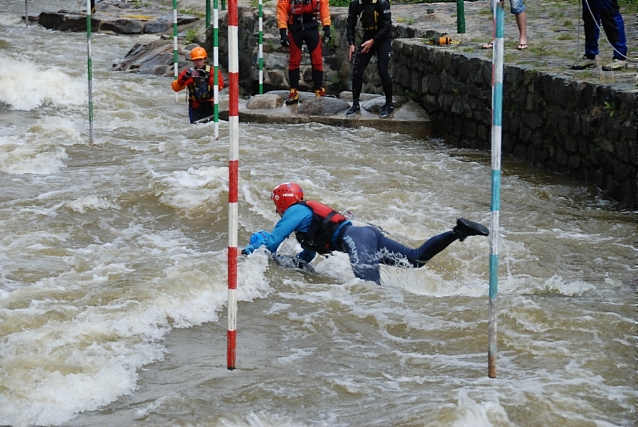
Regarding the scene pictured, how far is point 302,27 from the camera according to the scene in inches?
460

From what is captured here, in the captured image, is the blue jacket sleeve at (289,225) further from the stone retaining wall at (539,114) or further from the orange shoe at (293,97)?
the orange shoe at (293,97)

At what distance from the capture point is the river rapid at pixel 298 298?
4.24 meters

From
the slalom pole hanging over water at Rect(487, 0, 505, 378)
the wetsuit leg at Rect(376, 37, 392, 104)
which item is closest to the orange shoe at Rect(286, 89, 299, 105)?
the wetsuit leg at Rect(376, 37, 392, 104)

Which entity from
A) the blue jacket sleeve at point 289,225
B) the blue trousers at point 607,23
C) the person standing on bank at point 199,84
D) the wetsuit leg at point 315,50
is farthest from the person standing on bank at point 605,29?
the person standing on bank at point 199,84

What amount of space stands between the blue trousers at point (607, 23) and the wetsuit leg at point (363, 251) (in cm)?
402

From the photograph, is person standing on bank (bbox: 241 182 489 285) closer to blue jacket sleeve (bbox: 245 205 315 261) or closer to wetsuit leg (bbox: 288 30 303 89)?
blue jacket sleeve (bbox: 245 205 315 261)

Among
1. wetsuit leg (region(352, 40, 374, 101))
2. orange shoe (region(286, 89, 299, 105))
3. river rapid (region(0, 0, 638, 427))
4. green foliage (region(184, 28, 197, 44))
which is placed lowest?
river rapid (region(0, 0, 638, 427))

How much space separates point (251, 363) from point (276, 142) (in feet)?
20.3

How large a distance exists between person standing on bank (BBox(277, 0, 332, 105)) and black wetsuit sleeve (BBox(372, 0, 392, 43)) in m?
0.72

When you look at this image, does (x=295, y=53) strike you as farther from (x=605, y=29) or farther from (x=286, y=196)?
(x=286, y=196)

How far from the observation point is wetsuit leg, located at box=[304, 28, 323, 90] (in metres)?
11.8

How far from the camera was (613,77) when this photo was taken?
27.7 ft

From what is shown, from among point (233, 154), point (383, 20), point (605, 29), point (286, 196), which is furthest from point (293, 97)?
point (233, 154)

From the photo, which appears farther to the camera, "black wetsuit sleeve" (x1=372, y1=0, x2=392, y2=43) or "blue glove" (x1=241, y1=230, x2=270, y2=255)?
"black wetsuit sleeve" (x1=372, y1=0, x2=392, y2=43)
